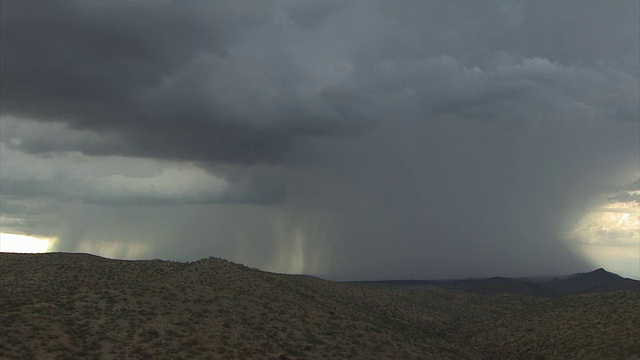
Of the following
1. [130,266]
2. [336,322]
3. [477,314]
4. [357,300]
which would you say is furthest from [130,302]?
[477,314]

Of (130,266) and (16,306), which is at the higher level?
(130,266)

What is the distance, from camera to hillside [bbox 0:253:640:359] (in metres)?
43.9

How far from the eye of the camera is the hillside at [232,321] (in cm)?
4388

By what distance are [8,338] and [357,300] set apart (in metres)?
63.7

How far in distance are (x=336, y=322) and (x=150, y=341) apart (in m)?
23.6

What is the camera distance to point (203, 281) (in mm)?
68562

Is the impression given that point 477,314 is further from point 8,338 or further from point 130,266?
point 8,338

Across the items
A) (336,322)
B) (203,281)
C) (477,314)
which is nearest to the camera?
(336,322)

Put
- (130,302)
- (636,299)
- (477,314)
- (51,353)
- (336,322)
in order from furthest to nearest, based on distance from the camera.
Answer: (477,314) < (636,299) < (336,322) < (130,302) < (51,353)

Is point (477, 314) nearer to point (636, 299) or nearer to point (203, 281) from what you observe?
point (636, 299)

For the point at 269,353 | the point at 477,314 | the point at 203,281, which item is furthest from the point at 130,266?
the point at 477,314

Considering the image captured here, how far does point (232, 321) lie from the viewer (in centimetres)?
5362

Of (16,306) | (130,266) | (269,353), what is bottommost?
(269,353)

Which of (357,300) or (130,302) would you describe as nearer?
(130,302)
